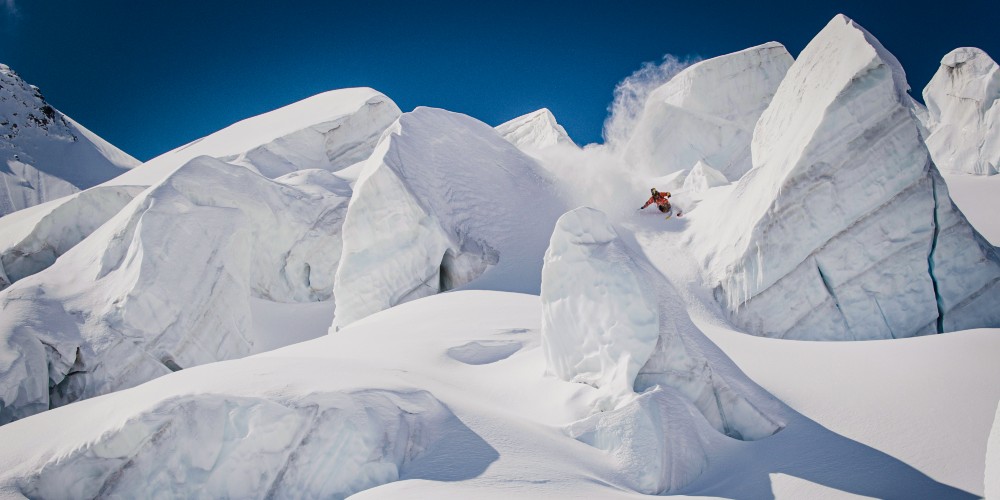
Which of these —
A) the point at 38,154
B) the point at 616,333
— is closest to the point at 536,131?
the point at 616,333

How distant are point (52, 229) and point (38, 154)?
13972mm

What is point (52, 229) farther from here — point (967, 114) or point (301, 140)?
point (967, 114)

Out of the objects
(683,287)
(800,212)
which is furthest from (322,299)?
(800,212)

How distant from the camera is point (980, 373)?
677 centimetres

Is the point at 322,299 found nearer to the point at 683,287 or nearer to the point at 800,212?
the point at 683,287

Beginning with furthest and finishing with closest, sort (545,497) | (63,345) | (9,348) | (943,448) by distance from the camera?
(63,345) → (9,348) → (943,448) → (545,497)

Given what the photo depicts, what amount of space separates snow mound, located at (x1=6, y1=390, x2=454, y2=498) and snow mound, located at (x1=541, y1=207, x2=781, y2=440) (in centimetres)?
192

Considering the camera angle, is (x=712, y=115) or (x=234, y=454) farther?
(x=712, y=115)

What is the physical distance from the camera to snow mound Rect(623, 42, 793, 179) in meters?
25.1

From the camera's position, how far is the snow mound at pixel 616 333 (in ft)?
20.1

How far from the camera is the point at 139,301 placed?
10.6 m

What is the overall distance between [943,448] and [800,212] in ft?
15.6

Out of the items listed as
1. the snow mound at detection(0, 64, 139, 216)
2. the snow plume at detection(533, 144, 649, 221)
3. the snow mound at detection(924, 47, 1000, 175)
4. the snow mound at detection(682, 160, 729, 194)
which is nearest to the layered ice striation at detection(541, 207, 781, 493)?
the snow plume at detection(533, 144, 649, 221)

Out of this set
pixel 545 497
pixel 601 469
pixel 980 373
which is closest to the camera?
pixel 545 497
